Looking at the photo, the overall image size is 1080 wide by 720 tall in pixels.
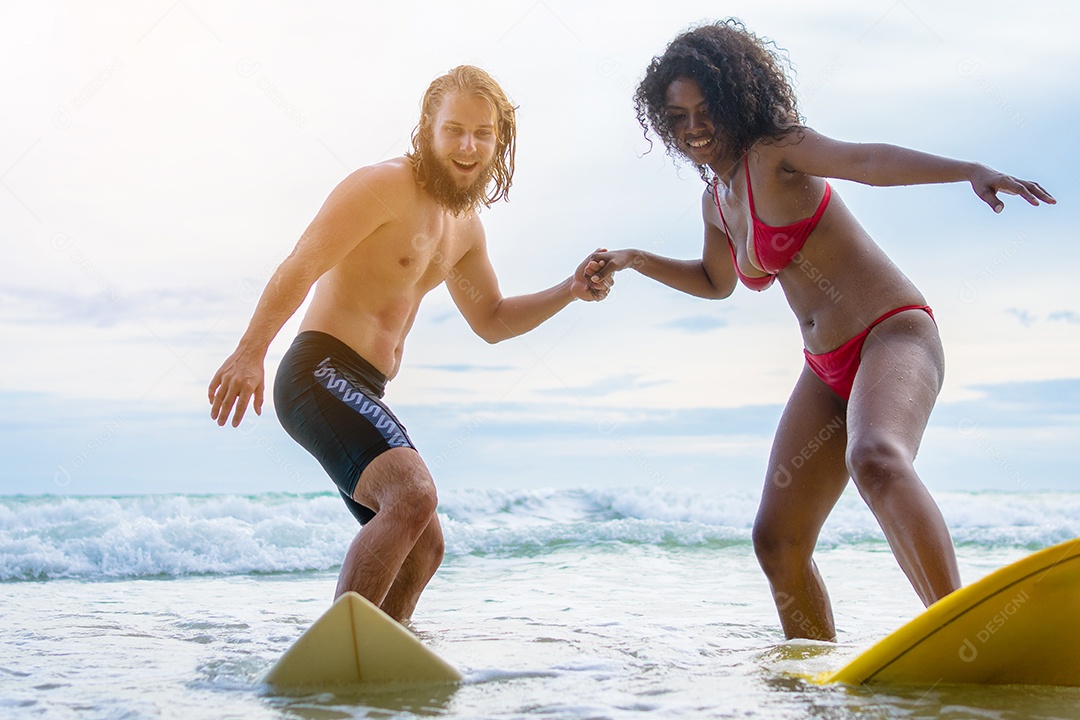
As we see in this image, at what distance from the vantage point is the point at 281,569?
8953 mm

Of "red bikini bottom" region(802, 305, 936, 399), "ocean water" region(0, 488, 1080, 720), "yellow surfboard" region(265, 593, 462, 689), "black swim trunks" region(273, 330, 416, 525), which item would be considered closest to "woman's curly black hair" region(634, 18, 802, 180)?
"red bikini bottom" region(802, 305, 936, 399)

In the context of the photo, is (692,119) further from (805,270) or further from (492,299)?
(492,299)

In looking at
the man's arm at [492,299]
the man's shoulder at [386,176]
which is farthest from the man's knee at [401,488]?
the man's arm at [492,299]

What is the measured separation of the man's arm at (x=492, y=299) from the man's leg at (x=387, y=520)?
47.5 inches

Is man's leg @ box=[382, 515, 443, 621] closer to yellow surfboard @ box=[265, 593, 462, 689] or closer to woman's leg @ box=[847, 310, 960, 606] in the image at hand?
yellow surfboard @ box=[265, 593, 462, 689]

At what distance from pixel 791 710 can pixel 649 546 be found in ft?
26.1

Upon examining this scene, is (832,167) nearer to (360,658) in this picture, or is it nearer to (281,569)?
(360,658)

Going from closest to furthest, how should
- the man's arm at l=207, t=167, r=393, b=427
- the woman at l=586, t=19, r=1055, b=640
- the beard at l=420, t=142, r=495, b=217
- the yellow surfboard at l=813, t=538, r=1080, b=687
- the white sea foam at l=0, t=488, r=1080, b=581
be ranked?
the yellow surfboard at l=813, t=538, r=1080, b=687 < the woman at l=586, t=19, r=1055, b=640 < the man's arm at l=207, t=167, r=393, b=427 < the beard at l=420, t=142, r=495, b=217 < the white sea foam at l=0, t=488, r=1080, b=581

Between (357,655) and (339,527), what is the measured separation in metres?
8.46

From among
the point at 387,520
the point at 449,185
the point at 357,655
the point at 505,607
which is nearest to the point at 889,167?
the point at 449,185

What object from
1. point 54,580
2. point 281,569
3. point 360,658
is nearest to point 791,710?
point 360,658

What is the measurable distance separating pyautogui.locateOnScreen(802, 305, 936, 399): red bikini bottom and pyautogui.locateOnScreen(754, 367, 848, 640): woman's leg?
0.10 metres

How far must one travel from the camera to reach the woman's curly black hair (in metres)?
3.12

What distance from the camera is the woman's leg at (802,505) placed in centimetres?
321
